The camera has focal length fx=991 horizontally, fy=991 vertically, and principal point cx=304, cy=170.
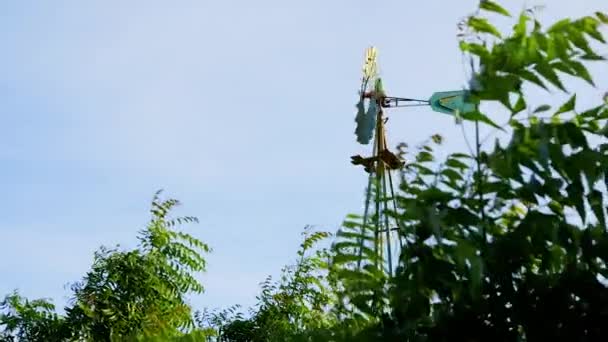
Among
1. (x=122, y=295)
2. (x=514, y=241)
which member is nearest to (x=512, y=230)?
(x=514, y=241)

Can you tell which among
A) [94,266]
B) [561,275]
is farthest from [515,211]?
[94,266]

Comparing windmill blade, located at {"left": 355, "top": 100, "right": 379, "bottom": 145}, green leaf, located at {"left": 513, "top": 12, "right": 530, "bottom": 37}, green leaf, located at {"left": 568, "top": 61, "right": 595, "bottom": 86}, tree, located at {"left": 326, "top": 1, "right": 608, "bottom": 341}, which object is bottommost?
tree, located at {"left": 326, "top": 1, "right": 608, "bottom": 341}

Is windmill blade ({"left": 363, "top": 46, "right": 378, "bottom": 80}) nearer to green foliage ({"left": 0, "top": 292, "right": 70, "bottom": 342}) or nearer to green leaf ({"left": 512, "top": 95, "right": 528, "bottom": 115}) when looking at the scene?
green foliage ({"left": 0, "top": 292, "right": 70, "bottom": 342})

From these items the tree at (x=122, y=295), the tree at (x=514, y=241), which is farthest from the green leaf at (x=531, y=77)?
the tree at (x=122, y=295)

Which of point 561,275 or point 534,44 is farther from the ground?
point 534,44

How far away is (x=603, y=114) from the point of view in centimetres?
186

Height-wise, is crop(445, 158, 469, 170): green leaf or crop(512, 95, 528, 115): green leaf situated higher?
crop(512, 95, 528, 115): green leaf

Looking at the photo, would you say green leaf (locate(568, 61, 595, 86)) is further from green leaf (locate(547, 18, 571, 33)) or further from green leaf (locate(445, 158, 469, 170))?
green leaf (locate(445, 158, 469, 170))

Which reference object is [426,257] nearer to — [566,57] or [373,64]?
[566,57]

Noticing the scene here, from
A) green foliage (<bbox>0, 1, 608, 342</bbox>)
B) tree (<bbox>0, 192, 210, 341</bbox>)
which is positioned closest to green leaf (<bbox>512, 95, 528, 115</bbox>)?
green foliage (<bbox>0, 1, 608, 342</bbox>)

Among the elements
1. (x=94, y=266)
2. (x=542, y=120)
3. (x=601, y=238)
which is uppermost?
(x=94, y=266)

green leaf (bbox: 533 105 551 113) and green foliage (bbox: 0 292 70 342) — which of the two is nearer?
green leaf (bbox: 533 105 551 113)

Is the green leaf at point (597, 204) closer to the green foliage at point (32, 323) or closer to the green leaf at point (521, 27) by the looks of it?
the green leaf at point (521, 27)

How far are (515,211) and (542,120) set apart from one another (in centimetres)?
20
